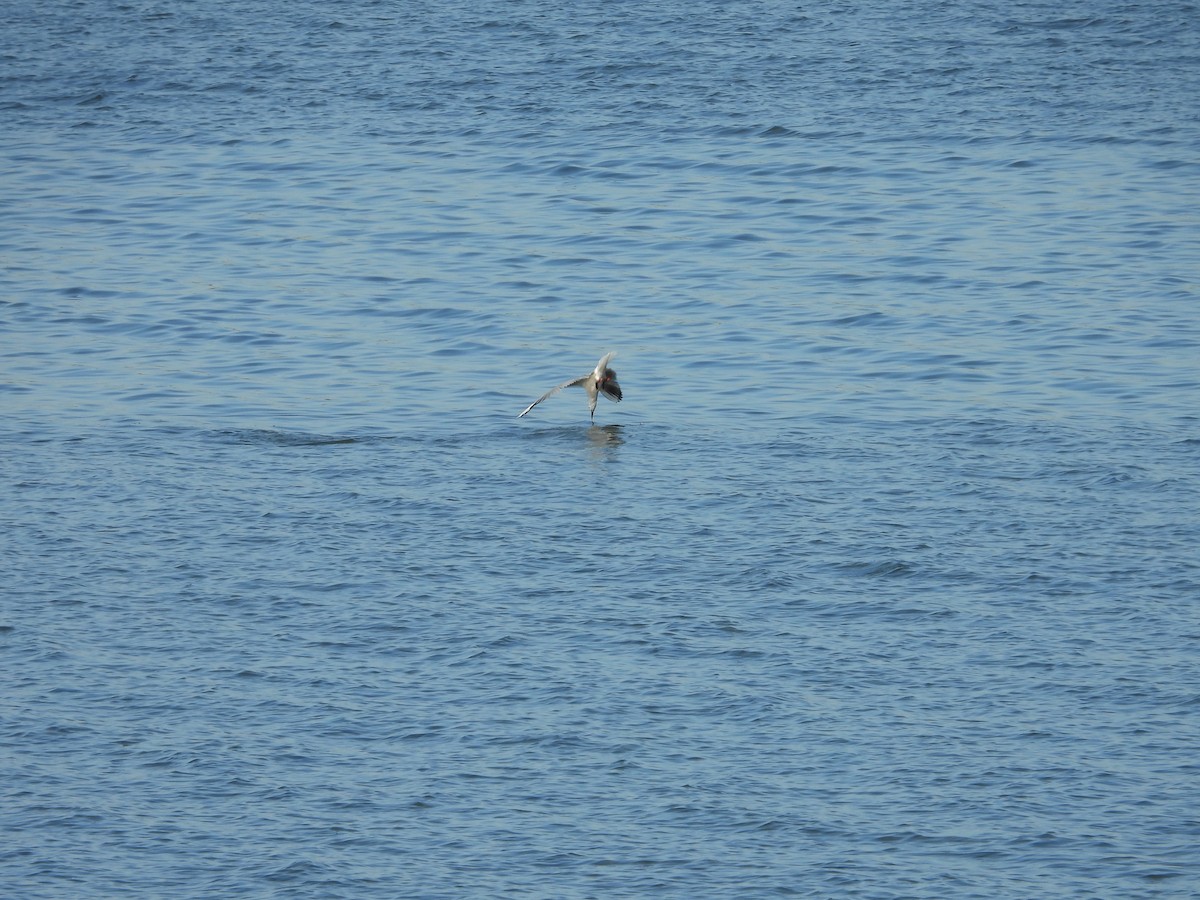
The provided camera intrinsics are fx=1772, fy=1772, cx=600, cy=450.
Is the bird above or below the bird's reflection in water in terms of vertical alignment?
above

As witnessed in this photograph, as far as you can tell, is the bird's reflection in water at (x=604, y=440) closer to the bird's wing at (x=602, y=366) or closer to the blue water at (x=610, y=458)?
the blue water at (x=610, y=458)

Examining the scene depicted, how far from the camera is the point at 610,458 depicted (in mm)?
19562

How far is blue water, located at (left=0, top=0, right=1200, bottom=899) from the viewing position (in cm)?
1249

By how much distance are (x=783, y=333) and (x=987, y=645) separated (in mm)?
9935

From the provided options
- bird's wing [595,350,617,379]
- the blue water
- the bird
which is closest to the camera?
the blue water

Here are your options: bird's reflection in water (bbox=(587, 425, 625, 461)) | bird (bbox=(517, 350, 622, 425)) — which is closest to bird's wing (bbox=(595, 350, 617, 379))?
bird (bbox=(517, 350, 622, 425))

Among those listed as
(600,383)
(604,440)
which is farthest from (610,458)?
(600,383)

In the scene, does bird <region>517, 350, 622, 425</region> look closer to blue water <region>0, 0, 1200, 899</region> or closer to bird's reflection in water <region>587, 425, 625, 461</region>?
bird's reflection in water <region>587, 425, 625, 461</region>

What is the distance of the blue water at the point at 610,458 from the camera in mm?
12492

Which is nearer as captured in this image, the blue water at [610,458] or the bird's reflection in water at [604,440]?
the blue water at [610,458]

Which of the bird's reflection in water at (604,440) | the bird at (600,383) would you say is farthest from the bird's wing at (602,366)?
the bird's reflection in water at (604,440)

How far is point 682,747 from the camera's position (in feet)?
43.4

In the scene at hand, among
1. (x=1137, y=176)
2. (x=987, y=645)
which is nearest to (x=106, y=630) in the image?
(x=987, y=645)

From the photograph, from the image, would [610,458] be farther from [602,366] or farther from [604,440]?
[602,366]
